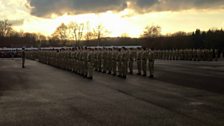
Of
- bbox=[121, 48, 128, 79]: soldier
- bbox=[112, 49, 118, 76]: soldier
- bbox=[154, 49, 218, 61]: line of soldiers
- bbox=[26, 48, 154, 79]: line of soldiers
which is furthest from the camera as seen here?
bbox=[154, 49, 218, 61]: line of soldiers

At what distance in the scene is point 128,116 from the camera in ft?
32.6

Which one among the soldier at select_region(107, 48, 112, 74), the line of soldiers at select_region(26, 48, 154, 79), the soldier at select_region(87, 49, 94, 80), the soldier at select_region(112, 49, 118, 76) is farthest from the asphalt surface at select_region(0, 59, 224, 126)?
the soldier at select_region(107, 48, 112, 74)

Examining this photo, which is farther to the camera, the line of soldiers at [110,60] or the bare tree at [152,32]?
the bare tree at [152,32]

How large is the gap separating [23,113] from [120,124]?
2952mm

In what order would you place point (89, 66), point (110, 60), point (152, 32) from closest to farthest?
point (89, 66) → point (110, 60) → point (152, 32)

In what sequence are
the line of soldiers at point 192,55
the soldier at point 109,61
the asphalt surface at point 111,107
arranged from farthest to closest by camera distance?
the line of soldiers at point 192,55, the soldier at point 109,61, the asphalt surface at point 111,107

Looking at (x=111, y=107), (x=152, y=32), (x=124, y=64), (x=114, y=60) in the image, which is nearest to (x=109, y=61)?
(x=114, y=60)

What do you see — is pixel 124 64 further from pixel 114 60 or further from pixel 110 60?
pixel 110 60

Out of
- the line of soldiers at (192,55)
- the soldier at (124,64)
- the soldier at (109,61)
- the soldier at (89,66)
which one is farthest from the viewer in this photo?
the line of soldiers at (192,55)

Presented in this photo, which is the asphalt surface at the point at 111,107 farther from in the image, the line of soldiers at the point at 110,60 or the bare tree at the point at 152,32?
the bare tree at the point at 152,32

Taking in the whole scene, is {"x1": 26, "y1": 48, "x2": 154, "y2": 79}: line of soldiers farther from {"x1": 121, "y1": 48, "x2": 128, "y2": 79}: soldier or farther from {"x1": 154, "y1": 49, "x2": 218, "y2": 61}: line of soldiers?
{"x1": 154, "y1": 49, "x2": 218, "y2": 61}: line of soldiers

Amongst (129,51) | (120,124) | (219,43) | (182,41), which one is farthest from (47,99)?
(182,41)

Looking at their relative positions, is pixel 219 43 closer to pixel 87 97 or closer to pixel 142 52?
pixel 142 52

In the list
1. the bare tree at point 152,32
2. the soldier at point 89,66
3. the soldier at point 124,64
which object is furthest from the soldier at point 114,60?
the bare tree at point 152,32
